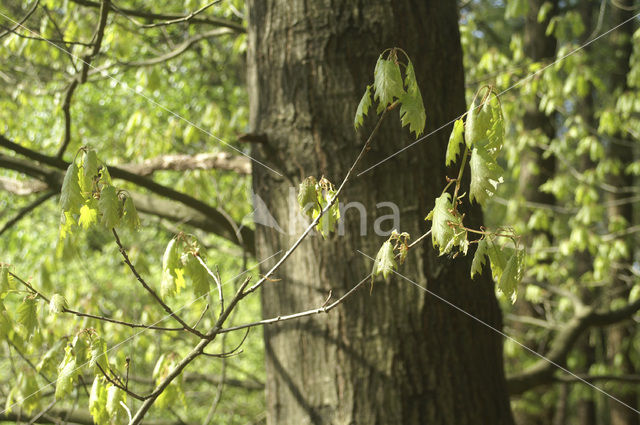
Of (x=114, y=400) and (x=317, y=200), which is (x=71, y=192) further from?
(x=114, y=400)

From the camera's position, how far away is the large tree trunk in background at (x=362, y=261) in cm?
169

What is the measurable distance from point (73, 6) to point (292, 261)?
3092 millimetres

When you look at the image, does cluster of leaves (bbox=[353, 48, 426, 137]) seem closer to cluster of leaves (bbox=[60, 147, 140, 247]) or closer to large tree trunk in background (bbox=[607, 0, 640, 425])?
cluster of leaves (bbox=[60, 147, 140, 247])

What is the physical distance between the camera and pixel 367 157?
1.72 metres

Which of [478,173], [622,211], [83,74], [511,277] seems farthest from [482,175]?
[622,211]

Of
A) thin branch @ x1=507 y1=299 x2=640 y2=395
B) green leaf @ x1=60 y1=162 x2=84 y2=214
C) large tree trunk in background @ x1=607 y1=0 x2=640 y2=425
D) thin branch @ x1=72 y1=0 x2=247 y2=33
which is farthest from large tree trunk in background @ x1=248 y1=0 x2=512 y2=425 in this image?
large tree trunk in background @ x1=607 y1=0 x2=640 y2=425

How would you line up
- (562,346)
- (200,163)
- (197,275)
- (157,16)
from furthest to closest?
1. (562,346)
2. (200,163)
3. (157,16)
4. (197,275)

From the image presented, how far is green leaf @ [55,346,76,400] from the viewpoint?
150 cm

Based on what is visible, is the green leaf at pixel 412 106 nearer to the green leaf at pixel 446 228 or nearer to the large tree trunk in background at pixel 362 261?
the green leaf at pixel 446 228

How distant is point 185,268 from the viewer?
1439 mm

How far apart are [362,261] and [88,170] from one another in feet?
2.58

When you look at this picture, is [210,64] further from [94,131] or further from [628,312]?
[628,312]

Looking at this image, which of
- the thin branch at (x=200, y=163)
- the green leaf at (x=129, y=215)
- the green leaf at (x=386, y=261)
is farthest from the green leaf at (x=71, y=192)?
the thin branch at (x=200, y=163)

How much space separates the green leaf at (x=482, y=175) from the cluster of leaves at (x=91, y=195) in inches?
26.8
